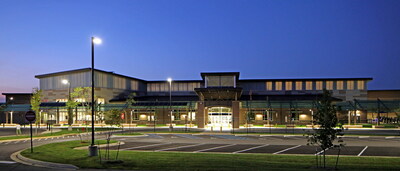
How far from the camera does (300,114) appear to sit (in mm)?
60312

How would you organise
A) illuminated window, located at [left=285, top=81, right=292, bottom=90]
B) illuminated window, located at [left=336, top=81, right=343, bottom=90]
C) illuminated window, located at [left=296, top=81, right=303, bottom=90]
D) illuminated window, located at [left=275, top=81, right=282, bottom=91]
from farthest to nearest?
illuminated window, located at [left=275, top=81, right=282, bottom=91] < illuminated window, located at [left=285, top=81, right=292, bottom=90] < illuminated window, located at [left=296, top=81, right=303, bottom=90] < illuminated window, located at [left=336, top=81, right=343, bottom=90]

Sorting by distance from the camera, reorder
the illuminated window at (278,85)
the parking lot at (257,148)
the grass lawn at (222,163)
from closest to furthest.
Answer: the grass lawn at (222,163)
the parking lot at (257,148)
the illuminated window at (278,85)

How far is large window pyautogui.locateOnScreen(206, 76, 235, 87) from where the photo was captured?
6119 cm

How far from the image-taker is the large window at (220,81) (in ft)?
201

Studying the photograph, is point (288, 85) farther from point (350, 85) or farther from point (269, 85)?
point (350, 85)

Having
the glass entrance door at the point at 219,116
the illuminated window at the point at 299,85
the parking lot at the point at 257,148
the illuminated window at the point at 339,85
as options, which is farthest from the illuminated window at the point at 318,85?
the parking lot at the point at 257,148

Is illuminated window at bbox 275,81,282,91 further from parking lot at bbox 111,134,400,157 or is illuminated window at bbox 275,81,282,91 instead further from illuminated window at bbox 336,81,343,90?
parking lot at bbox 111,134,400,157

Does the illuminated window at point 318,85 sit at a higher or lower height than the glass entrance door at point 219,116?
higher

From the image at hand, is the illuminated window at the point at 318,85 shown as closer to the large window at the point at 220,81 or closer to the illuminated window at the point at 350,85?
the illuminated window at the point at 350,85

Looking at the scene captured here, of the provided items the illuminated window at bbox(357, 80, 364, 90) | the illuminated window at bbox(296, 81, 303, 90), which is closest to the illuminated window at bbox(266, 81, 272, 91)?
the illuminated window at bbox(296, 81, 303, 90)

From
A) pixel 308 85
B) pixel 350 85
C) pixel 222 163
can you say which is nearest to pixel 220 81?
pixel 308 85

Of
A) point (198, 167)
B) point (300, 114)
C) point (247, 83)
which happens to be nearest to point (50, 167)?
point (198, 167)

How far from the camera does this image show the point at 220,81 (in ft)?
201

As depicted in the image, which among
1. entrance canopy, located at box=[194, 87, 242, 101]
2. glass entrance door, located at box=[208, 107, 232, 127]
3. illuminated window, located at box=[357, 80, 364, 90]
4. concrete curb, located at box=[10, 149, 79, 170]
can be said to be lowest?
glass entrance door, located at box=[208, 107, 232, 127]
